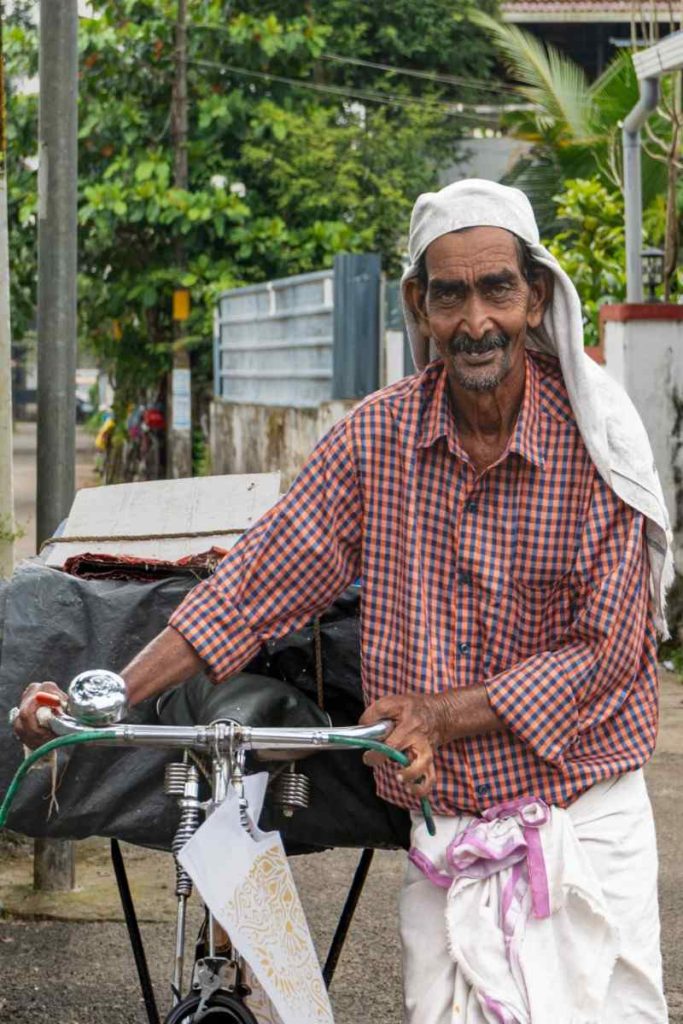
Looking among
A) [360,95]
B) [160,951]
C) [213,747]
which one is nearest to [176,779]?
[213,747]

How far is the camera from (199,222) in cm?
1891

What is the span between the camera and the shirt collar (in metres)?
2.54

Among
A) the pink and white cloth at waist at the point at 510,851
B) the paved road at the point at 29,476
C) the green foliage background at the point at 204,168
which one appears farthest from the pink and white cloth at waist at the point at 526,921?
the green foliage background at the point at 204,168

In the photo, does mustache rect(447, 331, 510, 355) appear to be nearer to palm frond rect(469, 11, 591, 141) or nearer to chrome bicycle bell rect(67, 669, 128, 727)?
chrome bicycle bell rect(67, 669, 128, 727)

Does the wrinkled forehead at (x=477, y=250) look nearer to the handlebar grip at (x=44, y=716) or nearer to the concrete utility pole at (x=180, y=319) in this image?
the handlebar grip at (x=44, y=716)

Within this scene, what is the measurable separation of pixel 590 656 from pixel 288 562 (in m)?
0.51

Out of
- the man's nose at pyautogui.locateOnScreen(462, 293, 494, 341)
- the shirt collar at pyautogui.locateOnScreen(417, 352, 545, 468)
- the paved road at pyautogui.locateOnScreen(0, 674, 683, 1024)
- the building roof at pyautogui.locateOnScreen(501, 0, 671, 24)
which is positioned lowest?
the paved road at pyautogui.locateOnScreen(0, 674, 683, 1024)

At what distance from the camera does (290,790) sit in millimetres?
2766

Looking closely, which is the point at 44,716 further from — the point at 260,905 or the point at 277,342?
the point at 277,342


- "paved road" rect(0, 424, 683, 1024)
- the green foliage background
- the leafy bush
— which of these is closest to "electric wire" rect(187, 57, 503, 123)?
the green foliage background

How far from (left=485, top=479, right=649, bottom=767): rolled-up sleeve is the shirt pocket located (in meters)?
0.02

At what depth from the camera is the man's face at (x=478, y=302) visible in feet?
8.25

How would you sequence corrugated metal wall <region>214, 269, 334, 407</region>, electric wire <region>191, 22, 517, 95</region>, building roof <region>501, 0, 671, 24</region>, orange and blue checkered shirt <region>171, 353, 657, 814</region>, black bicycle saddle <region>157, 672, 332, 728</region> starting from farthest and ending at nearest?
building roof <region>501, 0, 671, 24</region>, electric wire <region>191, 22, 517, 95</region>, corrugated metal wall <region>214, 269, 334, 407</region>, black bicycle saddle <region>157, 672, 332, 728</region>, orange and blue checkered shirt <region>171, 353, 657, 814</region>

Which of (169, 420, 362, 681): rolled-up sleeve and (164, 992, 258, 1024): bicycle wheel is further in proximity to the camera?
(169, 420, 362, 681): rolled-up sleeve
